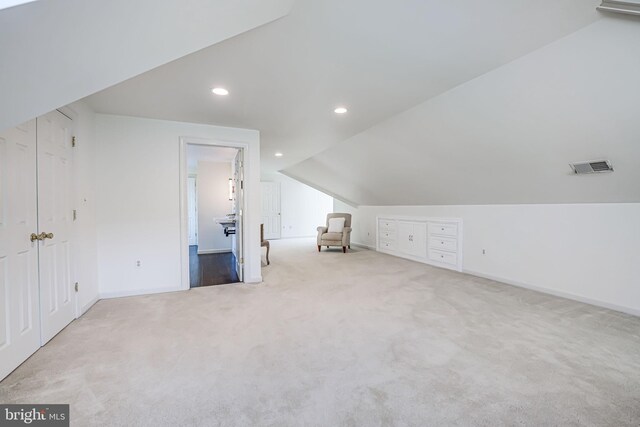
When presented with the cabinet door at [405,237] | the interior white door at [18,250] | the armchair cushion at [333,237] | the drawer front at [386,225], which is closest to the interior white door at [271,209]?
the armchair cushion at [333,237]

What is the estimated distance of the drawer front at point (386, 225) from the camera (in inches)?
255

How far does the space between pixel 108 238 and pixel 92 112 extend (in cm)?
154

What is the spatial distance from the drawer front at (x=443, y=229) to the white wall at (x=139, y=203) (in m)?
4.13

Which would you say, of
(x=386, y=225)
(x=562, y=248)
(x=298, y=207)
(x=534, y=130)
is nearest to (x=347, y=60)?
(x=534, y=130)

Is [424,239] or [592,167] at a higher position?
[592,167]

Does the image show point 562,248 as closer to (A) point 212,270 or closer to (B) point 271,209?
(A) point 212,270

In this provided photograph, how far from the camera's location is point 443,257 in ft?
16.8

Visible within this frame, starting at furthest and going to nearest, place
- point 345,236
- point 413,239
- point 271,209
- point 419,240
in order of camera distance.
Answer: point 271,209
point 345,236
point 413,239
point 419,240

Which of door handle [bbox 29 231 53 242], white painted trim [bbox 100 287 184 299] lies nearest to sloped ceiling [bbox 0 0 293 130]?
door handle [bbox 29 231 53 242]

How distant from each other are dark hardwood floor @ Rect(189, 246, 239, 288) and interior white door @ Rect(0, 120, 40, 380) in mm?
2032

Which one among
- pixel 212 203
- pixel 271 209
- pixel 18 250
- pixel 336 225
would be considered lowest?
pixel 336 225

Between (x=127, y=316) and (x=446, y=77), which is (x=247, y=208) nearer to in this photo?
(x=127, y=316)

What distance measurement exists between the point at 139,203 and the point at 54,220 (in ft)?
3.86

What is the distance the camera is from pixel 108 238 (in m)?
3.58
